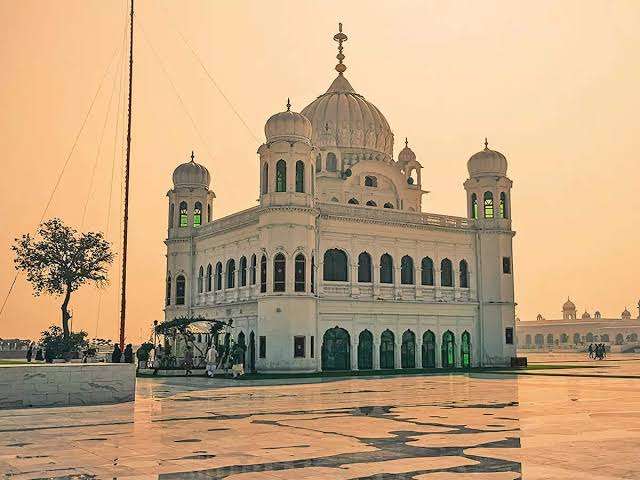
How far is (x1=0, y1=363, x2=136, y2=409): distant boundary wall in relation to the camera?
742 inches

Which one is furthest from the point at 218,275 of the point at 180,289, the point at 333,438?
the point at 333,438

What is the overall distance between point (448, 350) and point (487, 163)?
12657 millimetres

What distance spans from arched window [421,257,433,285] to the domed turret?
1666 cm

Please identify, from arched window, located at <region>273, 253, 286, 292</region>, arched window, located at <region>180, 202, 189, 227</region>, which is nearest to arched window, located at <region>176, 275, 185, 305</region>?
arched window, located at <region>180, 202, 189, 227</region>

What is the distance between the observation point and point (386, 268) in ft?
147

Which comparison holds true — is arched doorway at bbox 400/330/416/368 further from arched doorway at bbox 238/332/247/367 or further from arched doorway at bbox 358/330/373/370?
arched doorway at bbox 238/332/247/367

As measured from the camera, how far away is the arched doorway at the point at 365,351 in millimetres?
43094

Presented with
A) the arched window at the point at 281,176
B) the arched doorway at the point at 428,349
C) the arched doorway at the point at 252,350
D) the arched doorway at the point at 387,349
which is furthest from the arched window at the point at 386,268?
the arched doorway at the point at 252,350

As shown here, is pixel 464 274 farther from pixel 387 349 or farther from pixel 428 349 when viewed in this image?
pixel 387 349

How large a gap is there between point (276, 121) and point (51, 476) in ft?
113

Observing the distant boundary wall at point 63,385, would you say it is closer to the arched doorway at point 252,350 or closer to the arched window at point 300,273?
the arched window at point 300,273

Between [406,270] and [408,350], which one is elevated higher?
[406,270]

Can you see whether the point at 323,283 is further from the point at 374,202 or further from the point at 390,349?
the point at 374,202

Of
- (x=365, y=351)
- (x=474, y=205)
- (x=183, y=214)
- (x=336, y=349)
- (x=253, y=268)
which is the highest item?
(x=474, y=205)
